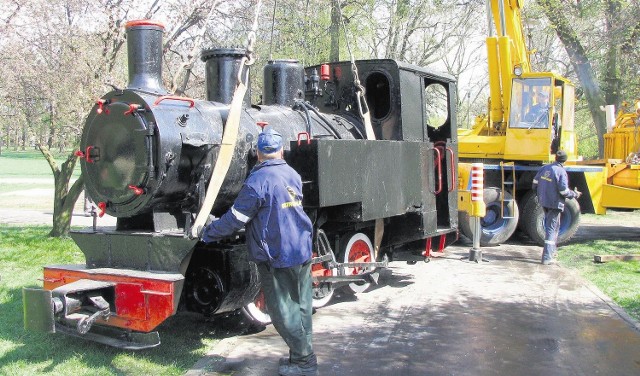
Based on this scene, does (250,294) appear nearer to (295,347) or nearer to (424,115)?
(295,347)

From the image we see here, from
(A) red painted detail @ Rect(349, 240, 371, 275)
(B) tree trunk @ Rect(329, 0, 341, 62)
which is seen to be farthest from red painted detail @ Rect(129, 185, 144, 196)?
(B) tree trunk @ Rect(329, 0, 341, 62)

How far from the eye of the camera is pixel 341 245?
6.34 m

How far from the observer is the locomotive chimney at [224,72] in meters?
5.52

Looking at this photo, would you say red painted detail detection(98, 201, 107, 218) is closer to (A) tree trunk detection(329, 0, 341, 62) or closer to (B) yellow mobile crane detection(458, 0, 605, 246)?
(B) yellow mobile crane detection(458, 0, 605, 246)

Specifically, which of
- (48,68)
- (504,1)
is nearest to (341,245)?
(48,68)

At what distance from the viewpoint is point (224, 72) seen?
5.54 metres

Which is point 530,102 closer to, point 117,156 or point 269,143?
point 269,143

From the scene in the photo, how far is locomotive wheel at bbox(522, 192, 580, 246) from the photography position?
1091 cm

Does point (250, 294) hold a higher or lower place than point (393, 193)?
lower

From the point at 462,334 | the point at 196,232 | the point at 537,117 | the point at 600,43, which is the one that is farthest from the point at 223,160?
the point at 600,43

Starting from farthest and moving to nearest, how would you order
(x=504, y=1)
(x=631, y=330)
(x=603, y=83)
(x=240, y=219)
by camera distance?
(x=603, y=83) < (x=504, y=1) < (x=631, y=330) < (x=240, y=219)

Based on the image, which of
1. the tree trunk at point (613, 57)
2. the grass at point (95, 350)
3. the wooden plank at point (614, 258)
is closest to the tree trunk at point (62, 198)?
the grass at point (95, 350)

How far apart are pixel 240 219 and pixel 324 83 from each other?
3349 mm

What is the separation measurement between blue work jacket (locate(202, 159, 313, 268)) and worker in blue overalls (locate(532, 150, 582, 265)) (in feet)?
19.6
